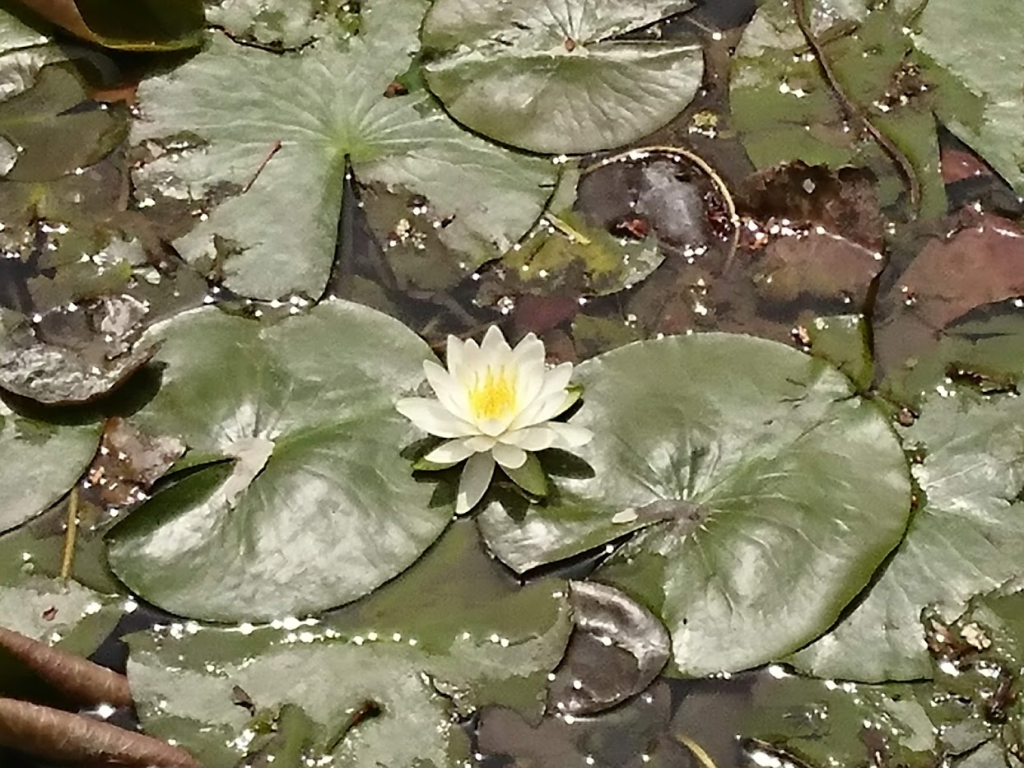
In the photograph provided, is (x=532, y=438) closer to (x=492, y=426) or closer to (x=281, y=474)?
(x=492, y=426)

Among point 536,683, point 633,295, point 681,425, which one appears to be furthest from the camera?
point 633,295

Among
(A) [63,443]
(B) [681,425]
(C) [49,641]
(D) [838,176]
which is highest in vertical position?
(D) [838,176]

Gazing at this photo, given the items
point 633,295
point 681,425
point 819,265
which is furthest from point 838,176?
point 681,425

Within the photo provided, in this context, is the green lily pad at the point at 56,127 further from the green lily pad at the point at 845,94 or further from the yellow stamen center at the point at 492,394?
the green lily pad at the point at 845,94

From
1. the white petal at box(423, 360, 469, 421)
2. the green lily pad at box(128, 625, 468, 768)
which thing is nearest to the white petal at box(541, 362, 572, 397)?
the white petal at box(423, 360, 469, 421)

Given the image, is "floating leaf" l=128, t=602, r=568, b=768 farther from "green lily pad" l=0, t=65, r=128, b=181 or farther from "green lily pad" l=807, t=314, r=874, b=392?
"green lily pad" l=0, t=65, r=128, b=181

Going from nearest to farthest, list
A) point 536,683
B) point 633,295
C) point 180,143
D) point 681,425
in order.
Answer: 1. point 536,683
2. point 681,425
3. point 633,295
4. point 180,143

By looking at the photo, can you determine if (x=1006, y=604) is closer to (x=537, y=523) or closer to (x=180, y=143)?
(x=537, y=523)
